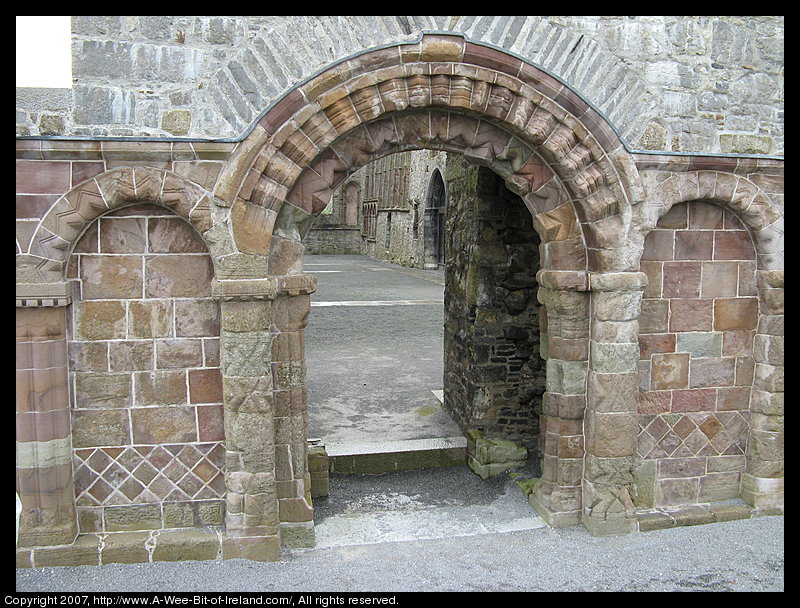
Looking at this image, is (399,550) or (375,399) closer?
(399,550)

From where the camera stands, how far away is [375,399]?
826 centimetres

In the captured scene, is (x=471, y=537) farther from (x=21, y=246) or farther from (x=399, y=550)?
(x=21, y=246)

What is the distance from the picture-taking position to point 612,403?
484 cm

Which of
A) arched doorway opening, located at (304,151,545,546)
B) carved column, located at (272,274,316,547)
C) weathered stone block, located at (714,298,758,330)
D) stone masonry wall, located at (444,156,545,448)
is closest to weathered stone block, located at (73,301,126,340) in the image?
carved column, located at (272,274,316,547)

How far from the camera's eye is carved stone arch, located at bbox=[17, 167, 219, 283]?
161 inches

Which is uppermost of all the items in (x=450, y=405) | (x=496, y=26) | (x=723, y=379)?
(x=496, y=26)

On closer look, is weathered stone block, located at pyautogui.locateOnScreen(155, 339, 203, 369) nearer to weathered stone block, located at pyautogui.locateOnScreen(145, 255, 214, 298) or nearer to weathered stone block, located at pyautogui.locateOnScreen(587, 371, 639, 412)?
weathered stone block, located at pyautogui.locateOnScreen(145, 255, 214, 298)

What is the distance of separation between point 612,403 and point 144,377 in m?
3.14

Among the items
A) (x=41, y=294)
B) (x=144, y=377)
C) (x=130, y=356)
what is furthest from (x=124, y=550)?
(x=41, y=294)

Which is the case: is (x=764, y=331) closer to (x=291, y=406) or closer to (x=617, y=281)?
(x=617, y=281)

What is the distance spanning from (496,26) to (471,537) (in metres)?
3.51

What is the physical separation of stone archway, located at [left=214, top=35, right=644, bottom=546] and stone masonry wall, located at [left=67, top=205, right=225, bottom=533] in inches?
10.9

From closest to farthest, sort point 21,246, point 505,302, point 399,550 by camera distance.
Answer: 1. point 21,246
2. point 399,550
3. point 505,302
